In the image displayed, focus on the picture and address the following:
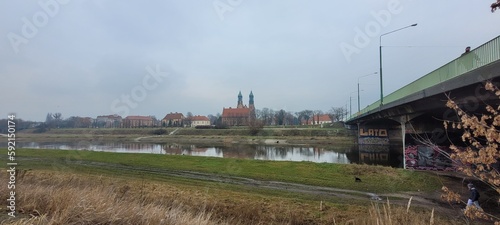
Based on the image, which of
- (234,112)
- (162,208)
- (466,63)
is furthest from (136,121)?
(162,208)

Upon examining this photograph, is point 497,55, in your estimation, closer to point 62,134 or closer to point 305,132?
point 305,132

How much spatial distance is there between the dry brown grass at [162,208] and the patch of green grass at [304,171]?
6.66 metres

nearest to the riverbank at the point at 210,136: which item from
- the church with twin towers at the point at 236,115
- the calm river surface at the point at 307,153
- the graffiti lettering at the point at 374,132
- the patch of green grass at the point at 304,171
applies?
the graffiti lettering at the point at 374,132

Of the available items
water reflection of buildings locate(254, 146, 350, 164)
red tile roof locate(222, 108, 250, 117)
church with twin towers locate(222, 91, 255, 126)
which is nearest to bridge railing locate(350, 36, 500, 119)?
water reflection of buildings locate(254, 146, 350, 164)

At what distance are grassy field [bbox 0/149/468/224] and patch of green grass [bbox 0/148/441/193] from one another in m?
0.07

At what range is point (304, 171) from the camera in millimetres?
23344

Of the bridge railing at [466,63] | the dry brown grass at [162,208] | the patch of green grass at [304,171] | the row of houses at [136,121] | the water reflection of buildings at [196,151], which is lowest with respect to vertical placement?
the water reflection of buildings at [196,151]

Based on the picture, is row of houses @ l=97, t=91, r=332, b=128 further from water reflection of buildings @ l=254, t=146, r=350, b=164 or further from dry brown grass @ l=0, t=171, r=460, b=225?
dry brown grass @ l=0, t=171, r=460, b=225

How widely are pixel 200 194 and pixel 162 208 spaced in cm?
716

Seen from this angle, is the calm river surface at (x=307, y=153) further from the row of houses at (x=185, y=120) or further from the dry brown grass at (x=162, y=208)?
the row of houses at (x=185, y=120)

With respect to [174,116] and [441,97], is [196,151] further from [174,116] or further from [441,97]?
[174,116]

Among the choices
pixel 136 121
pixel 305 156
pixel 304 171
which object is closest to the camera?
pixel 304 171

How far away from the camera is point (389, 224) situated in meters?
4.88

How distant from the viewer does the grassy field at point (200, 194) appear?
18.3ft
